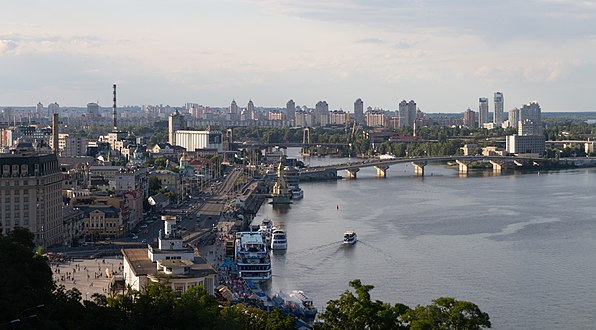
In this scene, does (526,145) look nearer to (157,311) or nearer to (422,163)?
(422,163)

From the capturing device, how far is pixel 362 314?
5879mm

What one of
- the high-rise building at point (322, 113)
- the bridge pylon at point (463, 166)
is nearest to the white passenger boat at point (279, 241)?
the bridge pylon at point (463, 166)

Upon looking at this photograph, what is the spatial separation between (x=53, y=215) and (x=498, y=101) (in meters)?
60.5

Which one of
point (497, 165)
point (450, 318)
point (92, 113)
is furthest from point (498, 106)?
point (450, 318)

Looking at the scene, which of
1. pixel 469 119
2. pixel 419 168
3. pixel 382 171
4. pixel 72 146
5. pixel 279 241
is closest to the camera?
pixel 279 241

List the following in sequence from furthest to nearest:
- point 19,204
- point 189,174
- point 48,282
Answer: point 189,174 < point 19,204 < point 48,282

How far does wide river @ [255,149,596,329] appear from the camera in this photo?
9.54 metres

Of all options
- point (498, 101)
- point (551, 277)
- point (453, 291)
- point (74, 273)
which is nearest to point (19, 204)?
point (74, 273)

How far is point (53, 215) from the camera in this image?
12195 mm

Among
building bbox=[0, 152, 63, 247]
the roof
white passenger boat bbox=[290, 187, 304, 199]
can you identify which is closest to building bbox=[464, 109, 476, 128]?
white passenger boat bbox=[290, 187, 304, 199]

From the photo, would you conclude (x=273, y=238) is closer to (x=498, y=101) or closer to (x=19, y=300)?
(x=19, y=300)

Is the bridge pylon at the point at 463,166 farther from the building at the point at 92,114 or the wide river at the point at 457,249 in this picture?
the building at the point at 92,114

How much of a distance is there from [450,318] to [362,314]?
54 cm

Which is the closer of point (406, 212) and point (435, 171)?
point (406, 212)
